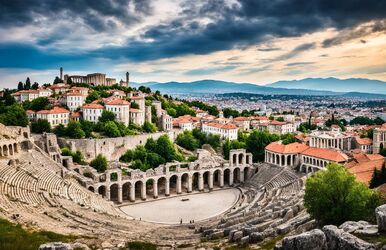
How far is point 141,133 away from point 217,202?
2303cm

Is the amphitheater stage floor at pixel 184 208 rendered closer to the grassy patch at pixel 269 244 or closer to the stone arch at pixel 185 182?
the stone arch at pixel 185 182

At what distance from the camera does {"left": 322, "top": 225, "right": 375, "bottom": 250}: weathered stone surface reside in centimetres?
1318

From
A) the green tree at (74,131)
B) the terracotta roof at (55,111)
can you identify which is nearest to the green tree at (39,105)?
the terracotta roof at (55,111)

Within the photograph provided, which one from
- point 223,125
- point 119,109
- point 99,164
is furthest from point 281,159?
point 119,109

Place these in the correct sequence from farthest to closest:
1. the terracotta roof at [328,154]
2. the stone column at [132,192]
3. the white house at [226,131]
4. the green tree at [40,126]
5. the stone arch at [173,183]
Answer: the white house at [226,131]
the green tree at [40,126]
the stone arch at [173,183]
the stone column at [132,192]
the terracotta roof at [328,154]

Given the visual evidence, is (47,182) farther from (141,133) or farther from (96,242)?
(141,133)

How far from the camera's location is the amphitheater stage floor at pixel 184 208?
42.2 metres

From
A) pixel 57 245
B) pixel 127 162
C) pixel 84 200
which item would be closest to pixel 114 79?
pixel 127 162

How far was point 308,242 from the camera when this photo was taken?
46.0ft

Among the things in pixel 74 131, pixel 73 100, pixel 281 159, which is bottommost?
pixel 281 159

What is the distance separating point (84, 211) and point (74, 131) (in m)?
28.3

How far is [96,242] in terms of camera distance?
2127cm

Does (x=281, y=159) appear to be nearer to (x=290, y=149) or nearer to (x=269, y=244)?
(x=290, y=149)

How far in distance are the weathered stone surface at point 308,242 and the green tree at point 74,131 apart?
48532 mm
